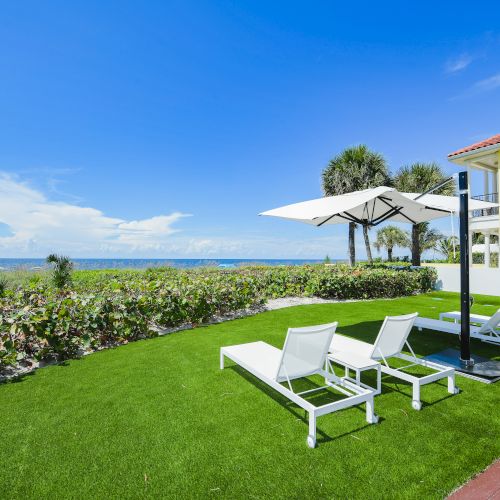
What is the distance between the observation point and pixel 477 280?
44.1 ft

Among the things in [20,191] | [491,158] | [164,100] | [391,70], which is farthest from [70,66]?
[491,158]

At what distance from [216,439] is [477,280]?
47.3ft

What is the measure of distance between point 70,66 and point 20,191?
8368 millimetres

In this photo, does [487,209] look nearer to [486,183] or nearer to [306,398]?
[486,183]

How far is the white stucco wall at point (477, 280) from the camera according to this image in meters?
13.0

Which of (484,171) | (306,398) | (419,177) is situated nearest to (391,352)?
(306,398)

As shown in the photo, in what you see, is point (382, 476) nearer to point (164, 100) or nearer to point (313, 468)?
point (313, 468)

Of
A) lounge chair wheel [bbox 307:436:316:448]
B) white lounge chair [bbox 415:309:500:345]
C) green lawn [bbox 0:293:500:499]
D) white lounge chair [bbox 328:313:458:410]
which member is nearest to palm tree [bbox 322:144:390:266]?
white lounge chair [bbox 415:309:500:345]

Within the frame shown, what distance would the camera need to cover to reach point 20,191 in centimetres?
1678

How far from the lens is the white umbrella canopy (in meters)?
5.16

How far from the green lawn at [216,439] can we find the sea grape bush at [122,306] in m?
0.72

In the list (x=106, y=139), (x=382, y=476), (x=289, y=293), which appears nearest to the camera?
(x=382, y=476)

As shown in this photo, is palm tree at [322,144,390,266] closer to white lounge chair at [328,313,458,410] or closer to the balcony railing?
the balcony railing

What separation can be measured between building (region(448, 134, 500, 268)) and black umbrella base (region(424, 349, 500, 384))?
10.9 m
